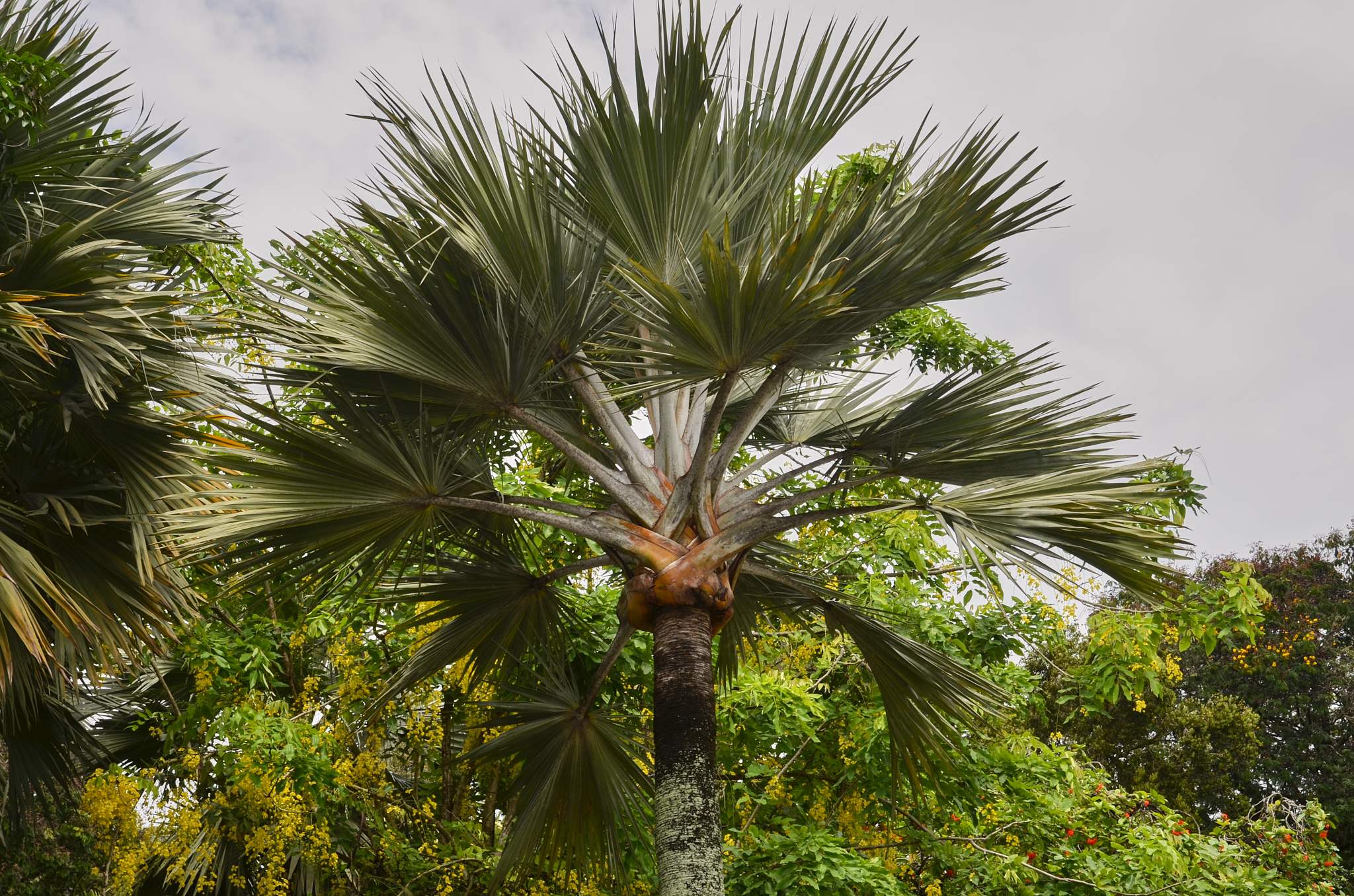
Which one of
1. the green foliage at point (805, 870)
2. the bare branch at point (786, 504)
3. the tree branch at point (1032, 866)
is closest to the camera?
the bare branch at point (786, 504)

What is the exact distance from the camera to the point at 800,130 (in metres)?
4.63

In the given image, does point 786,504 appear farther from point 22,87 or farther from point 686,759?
point 22,87

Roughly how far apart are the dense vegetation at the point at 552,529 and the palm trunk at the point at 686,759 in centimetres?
3

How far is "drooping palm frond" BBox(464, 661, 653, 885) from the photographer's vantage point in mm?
5055

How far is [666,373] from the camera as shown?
14.4 ft

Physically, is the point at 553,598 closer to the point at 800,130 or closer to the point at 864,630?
the point at 864,630

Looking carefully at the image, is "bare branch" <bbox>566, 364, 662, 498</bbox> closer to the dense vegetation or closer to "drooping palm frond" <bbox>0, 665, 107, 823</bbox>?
the dense vegetation

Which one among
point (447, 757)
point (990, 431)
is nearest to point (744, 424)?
point (990, 431)

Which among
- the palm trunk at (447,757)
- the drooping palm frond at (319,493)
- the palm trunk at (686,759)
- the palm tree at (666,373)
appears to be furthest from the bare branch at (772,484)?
the palm trunk at (447,757)

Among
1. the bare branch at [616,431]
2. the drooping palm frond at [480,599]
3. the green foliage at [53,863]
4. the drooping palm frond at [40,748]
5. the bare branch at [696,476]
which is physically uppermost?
the bare branch at [616,431]

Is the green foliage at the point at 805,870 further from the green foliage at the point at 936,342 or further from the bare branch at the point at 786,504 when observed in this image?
the green foliage at the point at 936,342

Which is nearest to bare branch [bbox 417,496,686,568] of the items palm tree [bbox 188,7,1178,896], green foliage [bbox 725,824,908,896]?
palm tree [bbox 188,7,1178,896]

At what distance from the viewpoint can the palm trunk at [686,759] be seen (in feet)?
11.7

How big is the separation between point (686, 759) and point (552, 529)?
2561mm
